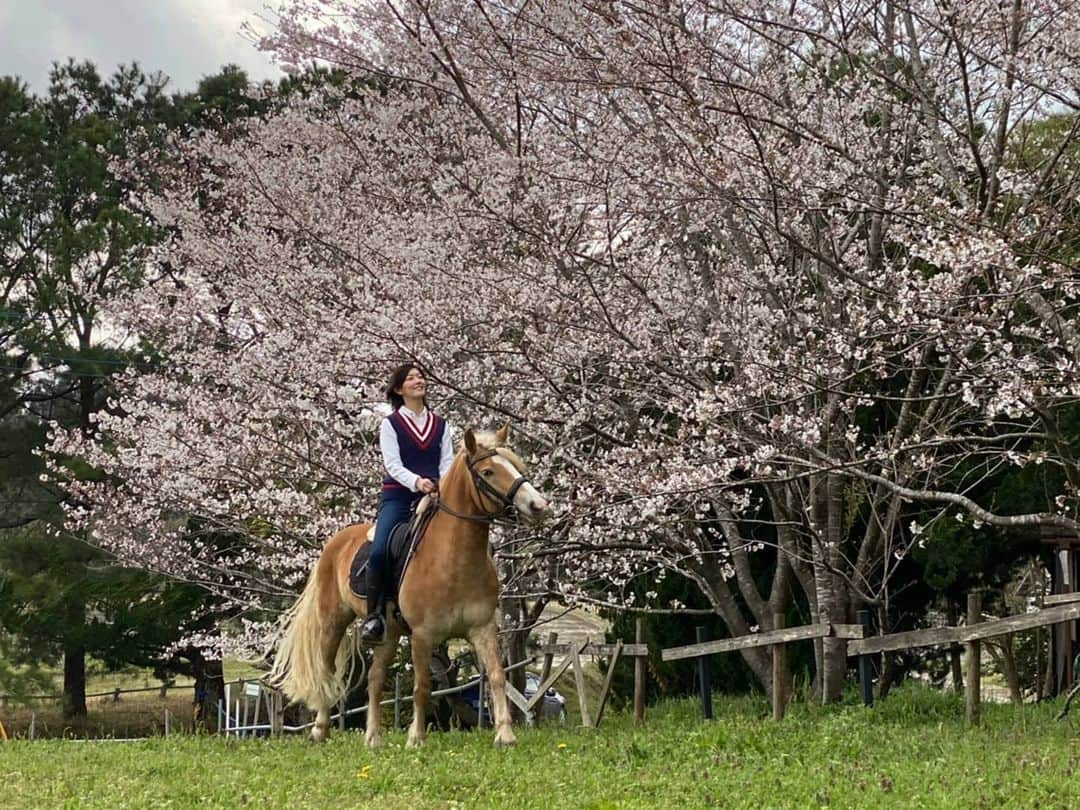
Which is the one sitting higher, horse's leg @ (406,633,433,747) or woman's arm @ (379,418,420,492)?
woman's arm @ (379,418,420,492)

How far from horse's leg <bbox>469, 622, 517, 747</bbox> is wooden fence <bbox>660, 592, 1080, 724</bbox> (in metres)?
2.42

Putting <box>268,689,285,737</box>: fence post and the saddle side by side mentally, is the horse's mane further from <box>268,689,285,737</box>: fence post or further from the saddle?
<box>268,689,285,737</box>: fence post

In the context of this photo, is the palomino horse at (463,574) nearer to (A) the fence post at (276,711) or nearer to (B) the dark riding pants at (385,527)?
(B) the dark riding pants at (385,527)

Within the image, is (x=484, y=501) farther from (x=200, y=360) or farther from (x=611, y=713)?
(x=200, y=360)

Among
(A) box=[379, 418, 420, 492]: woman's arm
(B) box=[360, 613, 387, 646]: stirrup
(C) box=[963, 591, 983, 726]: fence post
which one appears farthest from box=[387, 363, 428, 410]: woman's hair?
(C) box=[963, 591, 983, 726]: fence post

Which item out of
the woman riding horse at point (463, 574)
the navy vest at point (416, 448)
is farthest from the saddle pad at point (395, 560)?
the navy vest at point (416, 448)

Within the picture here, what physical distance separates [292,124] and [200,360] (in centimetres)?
496

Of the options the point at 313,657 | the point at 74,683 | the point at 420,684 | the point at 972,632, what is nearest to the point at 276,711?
the point at 74,683

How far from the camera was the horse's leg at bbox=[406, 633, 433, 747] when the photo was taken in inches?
332

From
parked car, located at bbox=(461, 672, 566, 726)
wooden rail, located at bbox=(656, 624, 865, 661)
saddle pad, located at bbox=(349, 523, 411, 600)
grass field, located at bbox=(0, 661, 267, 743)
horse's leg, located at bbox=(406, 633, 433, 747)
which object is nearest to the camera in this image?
horse's leg, located at bbox=(406, 633, 433, 747)

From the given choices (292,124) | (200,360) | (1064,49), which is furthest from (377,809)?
(292,124)

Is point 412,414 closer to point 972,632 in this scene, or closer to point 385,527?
point 385,527

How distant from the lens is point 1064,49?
26.2ft

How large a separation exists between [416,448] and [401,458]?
0.40 ft
